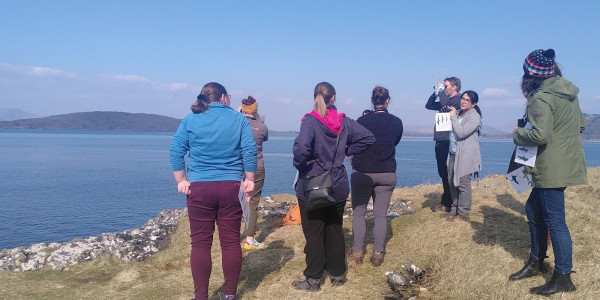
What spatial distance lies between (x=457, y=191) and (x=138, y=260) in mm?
6872

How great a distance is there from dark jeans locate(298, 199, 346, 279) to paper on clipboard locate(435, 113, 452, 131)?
3516mm

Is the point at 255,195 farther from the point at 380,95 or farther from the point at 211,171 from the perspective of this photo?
the point at 380,95

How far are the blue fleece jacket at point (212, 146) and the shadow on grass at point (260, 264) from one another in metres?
1.83

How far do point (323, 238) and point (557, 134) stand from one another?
3056 millimetres

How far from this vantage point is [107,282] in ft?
21.2

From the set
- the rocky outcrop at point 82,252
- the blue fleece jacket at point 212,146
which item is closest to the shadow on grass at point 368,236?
the blue fleece jacket at point 212,146

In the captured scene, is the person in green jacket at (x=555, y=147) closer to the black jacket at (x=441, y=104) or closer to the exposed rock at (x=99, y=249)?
the black jacket at (x=441, y=104)

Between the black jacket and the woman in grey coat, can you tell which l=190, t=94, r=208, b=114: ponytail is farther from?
the black jacket

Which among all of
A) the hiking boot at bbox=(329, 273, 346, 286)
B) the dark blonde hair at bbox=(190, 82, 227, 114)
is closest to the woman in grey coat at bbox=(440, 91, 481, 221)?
the hiking boot at bbox=(329, 273, 346, 286)

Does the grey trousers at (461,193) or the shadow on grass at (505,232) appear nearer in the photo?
the shadow on grass at (505,232)

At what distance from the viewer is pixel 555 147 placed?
14.8ft

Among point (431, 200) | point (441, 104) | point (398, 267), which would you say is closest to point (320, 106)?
point (398, 267)

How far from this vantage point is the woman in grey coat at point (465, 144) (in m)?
7.15

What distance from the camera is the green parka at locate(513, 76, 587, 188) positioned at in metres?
4.45
